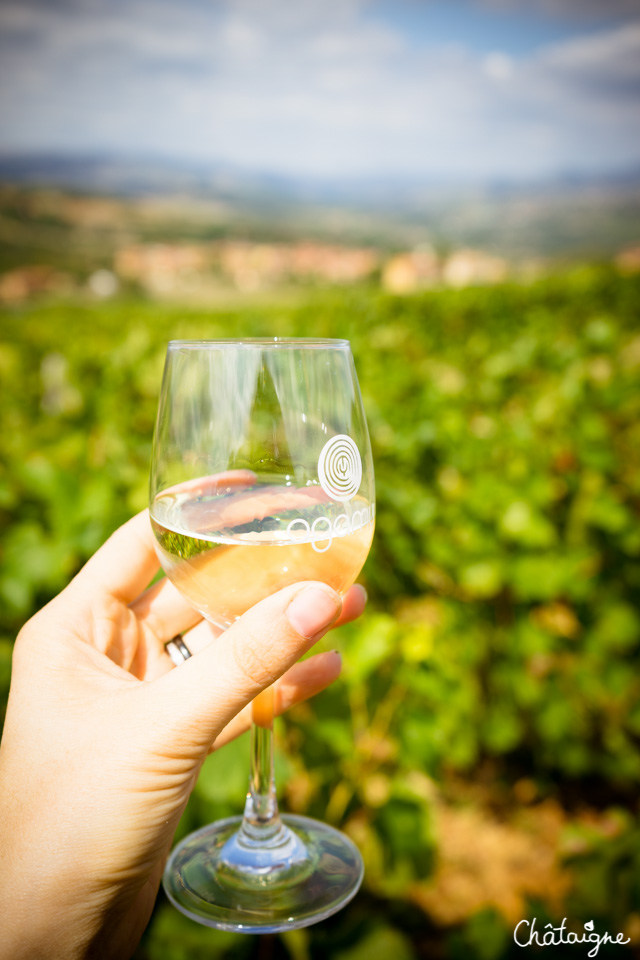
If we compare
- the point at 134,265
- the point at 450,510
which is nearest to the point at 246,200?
the point at 134,265

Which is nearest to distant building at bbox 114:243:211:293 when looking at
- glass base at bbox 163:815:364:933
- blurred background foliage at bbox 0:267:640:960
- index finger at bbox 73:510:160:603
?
blurred background foliage at bbox 0:267:640:960

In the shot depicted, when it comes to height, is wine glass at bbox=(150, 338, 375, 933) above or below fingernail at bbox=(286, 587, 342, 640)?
above

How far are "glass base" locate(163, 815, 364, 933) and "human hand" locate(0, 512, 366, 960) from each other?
0.15 metres

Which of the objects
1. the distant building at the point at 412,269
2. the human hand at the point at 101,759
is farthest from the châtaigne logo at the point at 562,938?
the distant building at the point at 412,269

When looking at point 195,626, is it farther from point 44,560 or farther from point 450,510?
point 450,510

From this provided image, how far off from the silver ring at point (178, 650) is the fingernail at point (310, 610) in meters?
0.61

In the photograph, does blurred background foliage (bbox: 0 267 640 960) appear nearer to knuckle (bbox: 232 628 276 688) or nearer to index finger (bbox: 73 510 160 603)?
index finger (bbox: 73 510 160 603)

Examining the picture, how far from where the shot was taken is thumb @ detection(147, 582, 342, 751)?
116cm

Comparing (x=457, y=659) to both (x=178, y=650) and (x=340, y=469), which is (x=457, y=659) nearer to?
(x=178, y=650)

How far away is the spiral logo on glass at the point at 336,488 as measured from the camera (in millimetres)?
1241

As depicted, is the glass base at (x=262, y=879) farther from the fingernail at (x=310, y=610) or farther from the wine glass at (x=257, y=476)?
the fingernail at (x=310, y=610)

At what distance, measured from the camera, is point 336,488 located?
4.18 feet

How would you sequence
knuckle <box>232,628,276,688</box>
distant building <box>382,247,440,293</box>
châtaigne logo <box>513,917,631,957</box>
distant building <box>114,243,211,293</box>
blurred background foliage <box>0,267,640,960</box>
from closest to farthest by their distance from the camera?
knuckle <box>232,628,276,688</box> < châtaigne logo <box>513,917,631,957</box> < blurred background foliage <box>0,267,640,960</box> < distant building <box>382,247,440,293</box> < distant building <box>114,243,211,293</box>

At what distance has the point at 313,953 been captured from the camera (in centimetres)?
170
